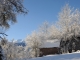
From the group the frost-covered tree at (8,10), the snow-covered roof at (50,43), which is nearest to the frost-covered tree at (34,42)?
the snow-covered roof at (50,43)

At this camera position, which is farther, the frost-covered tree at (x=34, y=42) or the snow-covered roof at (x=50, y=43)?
the frost-covered tree at (x=34, y=42)

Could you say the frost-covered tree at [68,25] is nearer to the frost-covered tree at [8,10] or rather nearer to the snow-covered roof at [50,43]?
the snow-covered roof at [50,43]

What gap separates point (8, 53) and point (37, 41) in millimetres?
37004

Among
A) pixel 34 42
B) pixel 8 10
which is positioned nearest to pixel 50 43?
pixel 34 42

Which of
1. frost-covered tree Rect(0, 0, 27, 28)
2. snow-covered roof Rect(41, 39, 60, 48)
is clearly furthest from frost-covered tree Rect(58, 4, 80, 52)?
frost-covered tree Rect(0, 0, 27, 28)

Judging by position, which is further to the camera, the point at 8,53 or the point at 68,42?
the point at 68,42

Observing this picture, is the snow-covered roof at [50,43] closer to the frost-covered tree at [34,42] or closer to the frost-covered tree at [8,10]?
the frost-covered tree at [34,42]

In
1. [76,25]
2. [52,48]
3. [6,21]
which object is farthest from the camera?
[52,48]

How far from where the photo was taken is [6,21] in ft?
55.7

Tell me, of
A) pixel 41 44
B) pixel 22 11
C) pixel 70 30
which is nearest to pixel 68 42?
pixel 70 30

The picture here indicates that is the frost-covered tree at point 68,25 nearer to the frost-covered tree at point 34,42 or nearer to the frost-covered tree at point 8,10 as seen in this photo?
the frost-covered tree at point 34,42

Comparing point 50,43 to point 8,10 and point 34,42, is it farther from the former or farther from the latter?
point 8,10

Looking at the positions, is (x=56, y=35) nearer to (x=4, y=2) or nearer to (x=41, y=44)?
(x=41, y=44)

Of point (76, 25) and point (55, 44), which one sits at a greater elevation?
point (76, 25)
